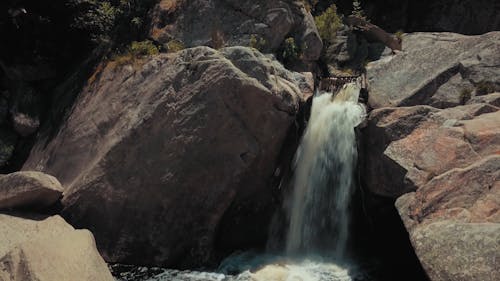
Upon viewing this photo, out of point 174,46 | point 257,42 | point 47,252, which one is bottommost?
point 47,252

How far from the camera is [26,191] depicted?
1373 cm

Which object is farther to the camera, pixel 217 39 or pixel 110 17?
pixel 110 17

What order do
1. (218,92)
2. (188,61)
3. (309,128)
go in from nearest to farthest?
(218,92) → (188,61) → (309,128)

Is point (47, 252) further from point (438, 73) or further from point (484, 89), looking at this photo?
point (484, 89)

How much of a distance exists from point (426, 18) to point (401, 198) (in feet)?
62.9

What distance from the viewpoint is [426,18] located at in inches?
1095

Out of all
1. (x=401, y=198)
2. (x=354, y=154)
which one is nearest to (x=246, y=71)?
(x=354, y=154)

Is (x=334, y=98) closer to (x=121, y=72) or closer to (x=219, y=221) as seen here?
(x=219, y=221)

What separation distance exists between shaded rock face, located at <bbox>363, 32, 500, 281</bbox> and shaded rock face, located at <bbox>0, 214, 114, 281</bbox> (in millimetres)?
7460

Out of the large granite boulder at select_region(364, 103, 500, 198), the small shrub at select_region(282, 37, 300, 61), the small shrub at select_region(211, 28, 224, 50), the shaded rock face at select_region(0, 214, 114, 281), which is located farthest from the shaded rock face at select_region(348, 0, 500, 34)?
the shaded rock face at select_region(0, 214, 114, 281)

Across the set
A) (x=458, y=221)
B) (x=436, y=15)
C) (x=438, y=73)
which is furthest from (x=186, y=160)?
(x=436, y=15)

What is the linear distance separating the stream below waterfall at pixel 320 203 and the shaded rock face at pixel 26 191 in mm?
3495

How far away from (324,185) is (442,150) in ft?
13.3

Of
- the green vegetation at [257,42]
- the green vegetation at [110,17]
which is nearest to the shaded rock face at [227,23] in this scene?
the green vegetation at [257,42]
